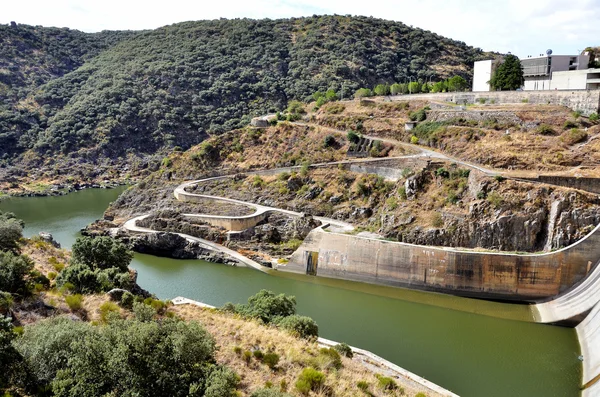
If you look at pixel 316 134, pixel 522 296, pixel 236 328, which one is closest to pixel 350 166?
pixel 316 134

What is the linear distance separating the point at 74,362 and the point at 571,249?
2847cm

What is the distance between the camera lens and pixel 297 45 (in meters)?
99.2

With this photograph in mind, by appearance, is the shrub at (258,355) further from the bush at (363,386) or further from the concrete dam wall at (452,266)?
the concrete dam wall at (452,266)

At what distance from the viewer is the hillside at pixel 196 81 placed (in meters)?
83.8

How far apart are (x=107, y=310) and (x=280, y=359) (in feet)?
23.1

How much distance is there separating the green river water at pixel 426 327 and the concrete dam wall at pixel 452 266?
2.68 feet

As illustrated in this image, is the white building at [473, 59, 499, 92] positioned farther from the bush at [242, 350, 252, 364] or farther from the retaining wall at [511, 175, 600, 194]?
the bush at [242, 350, 252, 364]

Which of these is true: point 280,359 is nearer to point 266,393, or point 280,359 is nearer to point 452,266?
point 266,393

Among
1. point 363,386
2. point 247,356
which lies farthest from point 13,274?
point 363,386

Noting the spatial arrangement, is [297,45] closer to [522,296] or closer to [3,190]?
[3,190]

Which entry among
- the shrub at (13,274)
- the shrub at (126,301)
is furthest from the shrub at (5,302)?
the shrub at (126,301)

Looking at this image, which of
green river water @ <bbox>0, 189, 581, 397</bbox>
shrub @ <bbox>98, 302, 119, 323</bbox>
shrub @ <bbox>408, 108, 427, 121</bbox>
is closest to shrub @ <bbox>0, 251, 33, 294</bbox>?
shrub @ <bbox>98, 302, 119, 323</bbox>

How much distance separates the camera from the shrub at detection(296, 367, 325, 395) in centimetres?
1493

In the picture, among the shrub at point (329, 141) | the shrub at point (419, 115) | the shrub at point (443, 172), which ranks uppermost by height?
the shrub at point (419, 115)
